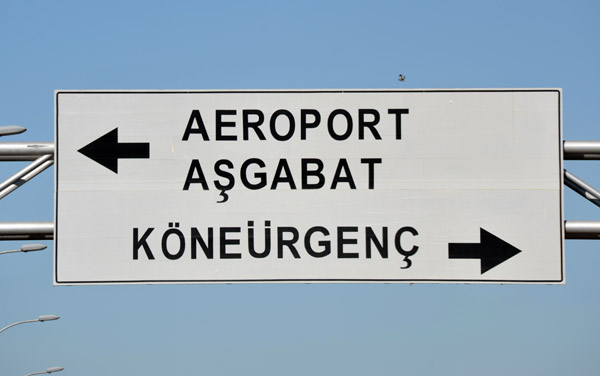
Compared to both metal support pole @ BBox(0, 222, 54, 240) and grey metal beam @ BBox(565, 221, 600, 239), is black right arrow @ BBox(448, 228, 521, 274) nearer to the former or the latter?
grey metal beam @ BBox(565, 221, 600, 239)

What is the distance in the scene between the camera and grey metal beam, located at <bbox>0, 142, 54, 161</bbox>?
13148mm

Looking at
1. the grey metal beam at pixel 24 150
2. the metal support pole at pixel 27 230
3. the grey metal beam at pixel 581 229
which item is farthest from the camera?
the grey metal beam at pixel 24 150

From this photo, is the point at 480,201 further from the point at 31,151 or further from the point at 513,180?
the point at 31,151

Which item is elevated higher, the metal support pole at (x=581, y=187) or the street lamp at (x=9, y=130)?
the street lamp at (x=9, y=130)

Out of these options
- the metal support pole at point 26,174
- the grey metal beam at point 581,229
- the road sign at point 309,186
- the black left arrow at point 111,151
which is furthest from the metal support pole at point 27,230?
the grey metal beam at point 581,229

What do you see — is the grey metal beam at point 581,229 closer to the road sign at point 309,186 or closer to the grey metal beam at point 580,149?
the road sign at point 309,186

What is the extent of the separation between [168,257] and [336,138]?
6.06 feet

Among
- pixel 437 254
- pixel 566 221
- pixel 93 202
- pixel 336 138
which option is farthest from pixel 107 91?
pixel 566 221

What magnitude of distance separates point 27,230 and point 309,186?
277cm

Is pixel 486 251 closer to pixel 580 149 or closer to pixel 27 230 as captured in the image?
pixel 580 149

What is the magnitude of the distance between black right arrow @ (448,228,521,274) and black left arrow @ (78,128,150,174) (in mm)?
2923

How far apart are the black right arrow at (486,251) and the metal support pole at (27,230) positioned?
3756 millimetres

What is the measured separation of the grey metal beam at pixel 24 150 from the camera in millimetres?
13148

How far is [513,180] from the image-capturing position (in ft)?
41.2
